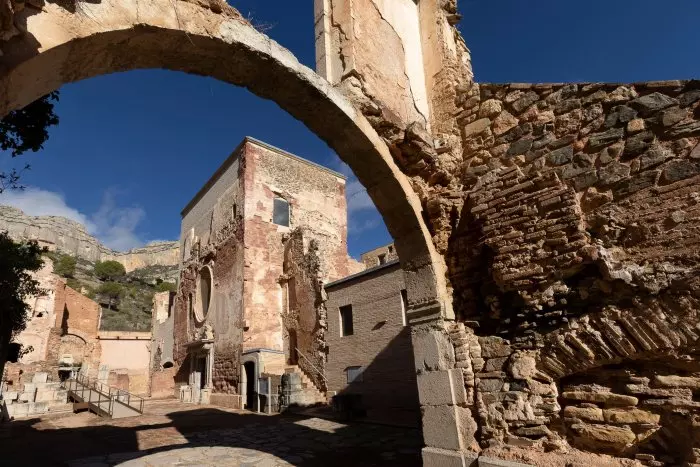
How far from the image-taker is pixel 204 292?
2012 cm

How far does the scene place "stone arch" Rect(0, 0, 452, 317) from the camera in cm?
252

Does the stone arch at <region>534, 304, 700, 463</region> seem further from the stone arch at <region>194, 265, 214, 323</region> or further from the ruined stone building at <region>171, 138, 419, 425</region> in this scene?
the stone arch at <region>194, 265, 214, 323</region>

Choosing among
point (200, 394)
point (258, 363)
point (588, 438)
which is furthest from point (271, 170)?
point (588, 438)

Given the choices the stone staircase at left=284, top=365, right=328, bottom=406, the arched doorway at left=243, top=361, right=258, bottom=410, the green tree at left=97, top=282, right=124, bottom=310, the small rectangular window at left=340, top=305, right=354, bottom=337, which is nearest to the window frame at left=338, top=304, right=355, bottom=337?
the small rectangular window at left=340, top=305, right=354, bottom=337

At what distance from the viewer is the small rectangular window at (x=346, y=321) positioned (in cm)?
1306

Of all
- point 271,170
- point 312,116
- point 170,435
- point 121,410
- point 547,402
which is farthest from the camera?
point 271,170

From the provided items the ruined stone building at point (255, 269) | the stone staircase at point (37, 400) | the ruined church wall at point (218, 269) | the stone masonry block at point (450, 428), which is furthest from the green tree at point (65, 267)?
the stone masonry block at point (450, 428)

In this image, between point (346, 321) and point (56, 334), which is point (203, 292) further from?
point (56, 334)

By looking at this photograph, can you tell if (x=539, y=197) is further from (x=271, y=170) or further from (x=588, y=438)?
(x=271, y=170)

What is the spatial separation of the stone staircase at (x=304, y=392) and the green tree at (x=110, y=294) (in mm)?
43569

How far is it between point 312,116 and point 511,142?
2.24 metres

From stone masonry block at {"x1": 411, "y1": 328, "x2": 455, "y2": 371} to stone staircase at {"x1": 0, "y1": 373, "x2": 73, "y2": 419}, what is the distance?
52.3 ft

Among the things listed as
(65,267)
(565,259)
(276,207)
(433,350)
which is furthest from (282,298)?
(65,267)

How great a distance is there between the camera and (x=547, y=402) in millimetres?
3883
